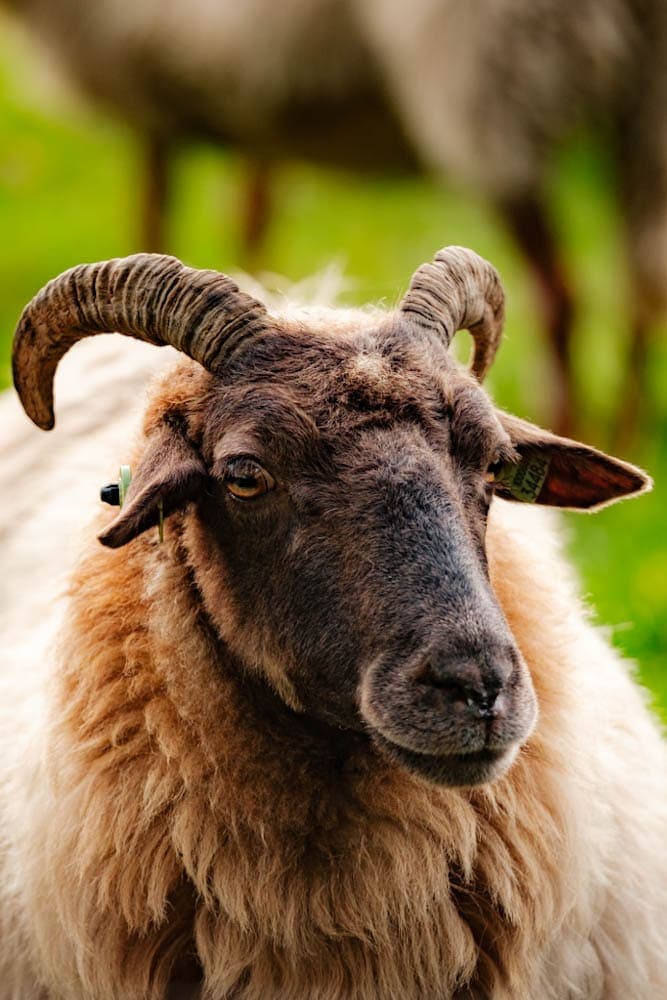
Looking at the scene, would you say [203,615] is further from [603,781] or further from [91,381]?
[91,381]

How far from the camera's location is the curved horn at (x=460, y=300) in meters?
3.68

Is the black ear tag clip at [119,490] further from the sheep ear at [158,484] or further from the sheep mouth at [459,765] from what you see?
the sheep mouth at [459,765]

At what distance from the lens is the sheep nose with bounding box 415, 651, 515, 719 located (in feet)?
9.95

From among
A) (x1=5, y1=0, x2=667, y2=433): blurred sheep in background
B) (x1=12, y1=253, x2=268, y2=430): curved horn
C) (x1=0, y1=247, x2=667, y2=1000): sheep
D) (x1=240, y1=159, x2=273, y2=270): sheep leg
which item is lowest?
(x1=0, y1=247, x2=667, y2=1000): sheep

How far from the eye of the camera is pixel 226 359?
11.6 feet

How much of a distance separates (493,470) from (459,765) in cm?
77

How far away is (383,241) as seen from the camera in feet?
43.4

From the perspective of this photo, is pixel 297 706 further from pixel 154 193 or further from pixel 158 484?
pixel 154 193

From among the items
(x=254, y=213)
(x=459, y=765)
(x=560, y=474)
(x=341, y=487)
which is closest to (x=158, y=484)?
(x=341, y=487)

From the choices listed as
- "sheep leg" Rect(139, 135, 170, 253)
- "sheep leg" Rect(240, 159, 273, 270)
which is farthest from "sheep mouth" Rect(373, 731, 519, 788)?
"sheep leg" Rect(240, 159, 273, 270)

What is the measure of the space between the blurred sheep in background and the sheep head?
395cm

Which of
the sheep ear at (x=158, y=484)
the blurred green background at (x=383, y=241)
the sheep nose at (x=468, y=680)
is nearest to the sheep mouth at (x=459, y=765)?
the sheep nose at (x=468, y=680)

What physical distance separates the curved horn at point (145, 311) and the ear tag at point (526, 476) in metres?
0.72

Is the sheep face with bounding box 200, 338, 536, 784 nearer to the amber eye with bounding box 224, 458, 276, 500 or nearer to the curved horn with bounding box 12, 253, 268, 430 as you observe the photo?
the amber eye with bounding box 224, 458, 276, 500
